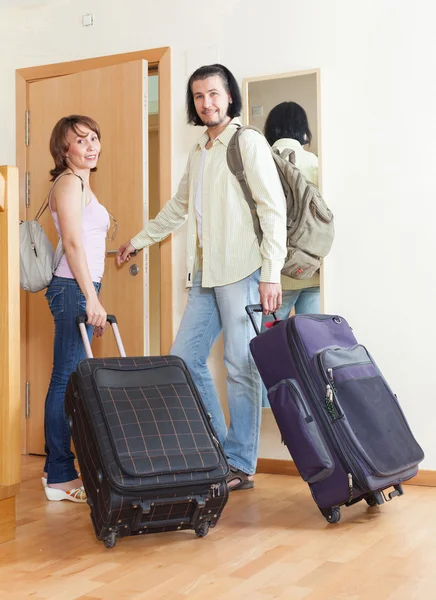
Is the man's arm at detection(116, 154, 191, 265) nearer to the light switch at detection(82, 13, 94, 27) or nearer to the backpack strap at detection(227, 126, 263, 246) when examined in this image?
the backpack strap at detection(227, 126, 263, 246)

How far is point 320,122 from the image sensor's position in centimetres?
320

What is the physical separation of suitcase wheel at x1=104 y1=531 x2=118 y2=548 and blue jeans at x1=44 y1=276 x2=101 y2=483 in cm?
72

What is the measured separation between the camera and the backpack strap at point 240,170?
2.92 meters

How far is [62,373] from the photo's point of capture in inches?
113

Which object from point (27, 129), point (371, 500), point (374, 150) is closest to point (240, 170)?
point (374, 150)

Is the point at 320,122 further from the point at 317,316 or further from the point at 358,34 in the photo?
the point at 317,316

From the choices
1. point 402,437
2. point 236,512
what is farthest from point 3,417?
point 402,437

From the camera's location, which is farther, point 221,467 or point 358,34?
point 358,34

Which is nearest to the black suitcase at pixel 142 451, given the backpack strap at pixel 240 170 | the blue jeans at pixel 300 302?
the backpack strap at pixel 240 170

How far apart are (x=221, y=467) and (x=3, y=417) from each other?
25.8 inches

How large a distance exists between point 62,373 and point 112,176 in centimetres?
111

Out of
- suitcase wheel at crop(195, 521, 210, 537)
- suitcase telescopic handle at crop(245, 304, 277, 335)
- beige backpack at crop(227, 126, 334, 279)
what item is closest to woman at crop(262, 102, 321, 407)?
beige backpack at crop(227, 126, 334, 279)

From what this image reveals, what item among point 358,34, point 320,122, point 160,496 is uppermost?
point 358,34

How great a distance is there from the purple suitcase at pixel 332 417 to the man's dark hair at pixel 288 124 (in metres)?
0.98
